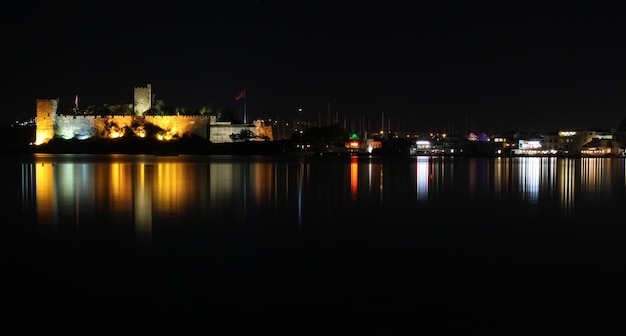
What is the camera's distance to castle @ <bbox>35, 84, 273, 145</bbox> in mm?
56656

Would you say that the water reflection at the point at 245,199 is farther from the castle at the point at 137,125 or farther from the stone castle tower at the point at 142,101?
the stone castle tower at the point at 142,101

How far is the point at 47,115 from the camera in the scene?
2279 inches

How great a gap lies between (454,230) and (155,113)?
5117 cm

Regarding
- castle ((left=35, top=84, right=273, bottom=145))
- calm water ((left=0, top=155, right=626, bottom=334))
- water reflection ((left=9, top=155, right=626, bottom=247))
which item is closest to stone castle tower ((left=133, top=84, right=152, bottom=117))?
castle ((left=35, top=84, right=273, bottom=145))

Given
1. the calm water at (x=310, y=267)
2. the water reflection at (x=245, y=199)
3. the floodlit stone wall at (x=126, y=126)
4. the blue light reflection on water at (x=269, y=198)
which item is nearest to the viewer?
the calm water at (x=310, y=267)

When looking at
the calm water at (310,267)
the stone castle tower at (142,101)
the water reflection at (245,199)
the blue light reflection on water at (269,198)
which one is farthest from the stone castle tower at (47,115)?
the calm water at (310,267)

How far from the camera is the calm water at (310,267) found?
197 inches

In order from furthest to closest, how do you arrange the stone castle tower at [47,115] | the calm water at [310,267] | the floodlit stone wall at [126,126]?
1. the stone castle tower at [47,115]
2. the floodlit stone wall at [126,126]
3. the calm water at [310,267]

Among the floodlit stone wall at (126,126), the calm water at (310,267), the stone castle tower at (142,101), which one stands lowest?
the calm water at (310,267)

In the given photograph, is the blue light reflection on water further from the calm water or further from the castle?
the castle

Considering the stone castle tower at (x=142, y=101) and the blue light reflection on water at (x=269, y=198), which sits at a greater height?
the stone castle tower at (x=142, y=101)

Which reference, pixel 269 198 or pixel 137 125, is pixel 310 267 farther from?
pixel 137 125

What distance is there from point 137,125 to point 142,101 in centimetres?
264

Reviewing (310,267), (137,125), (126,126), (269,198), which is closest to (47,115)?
(126,126)
